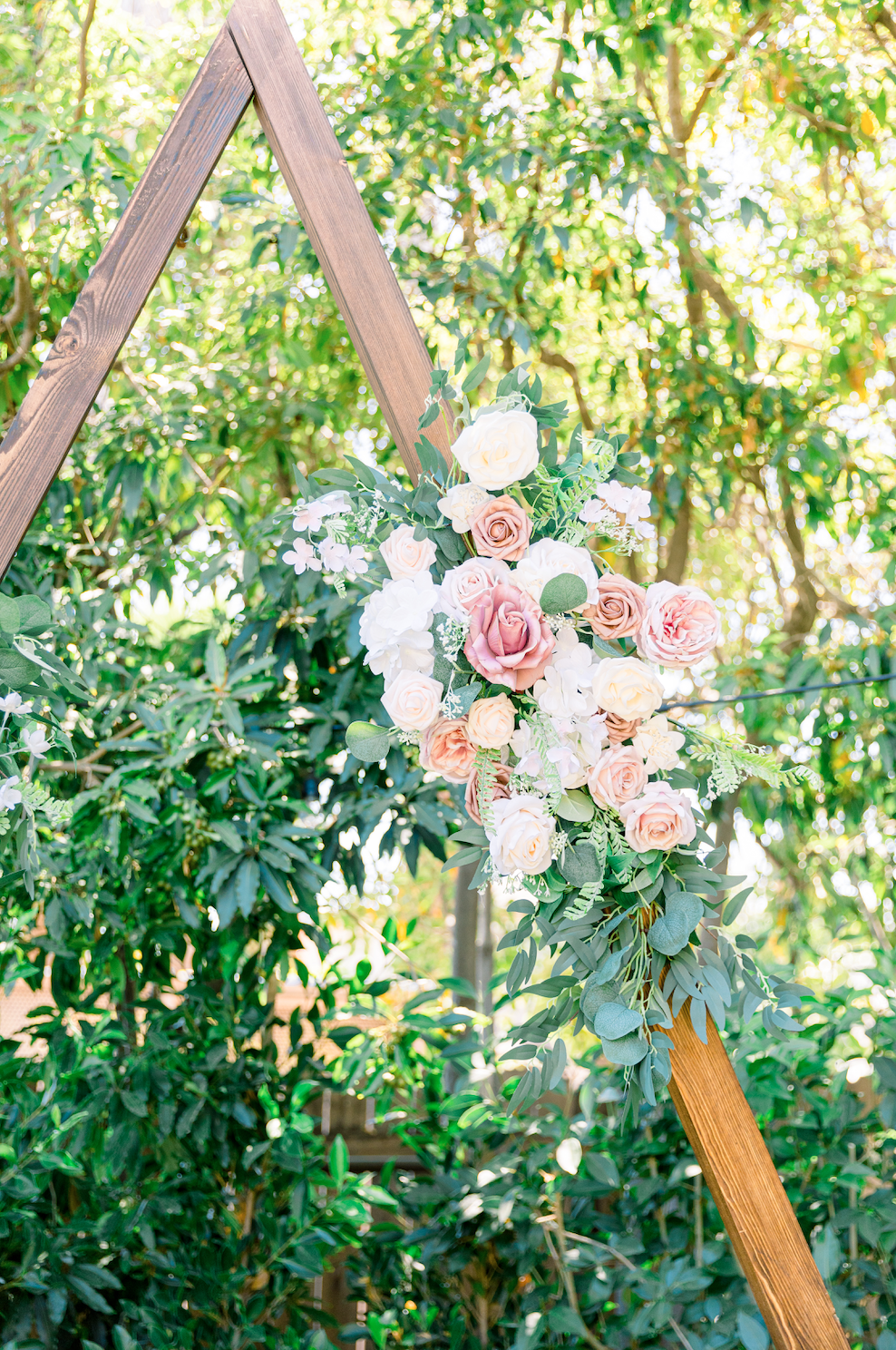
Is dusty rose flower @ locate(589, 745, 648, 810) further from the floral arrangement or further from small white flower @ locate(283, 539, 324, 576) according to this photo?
small white flower @ locate(283, 539, 324, 576)

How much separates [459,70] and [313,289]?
534 millimetres

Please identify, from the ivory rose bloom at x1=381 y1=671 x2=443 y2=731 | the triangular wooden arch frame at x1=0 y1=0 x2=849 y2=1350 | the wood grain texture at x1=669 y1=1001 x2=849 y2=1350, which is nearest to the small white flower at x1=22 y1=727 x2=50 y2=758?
the triangular wooden arch frame at x1=0 y1=0 x2=849 y2=1350

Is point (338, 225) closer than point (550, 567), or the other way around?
point (550, 567)

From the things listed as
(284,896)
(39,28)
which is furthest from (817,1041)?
(39,28)

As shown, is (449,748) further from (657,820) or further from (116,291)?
(116,291)

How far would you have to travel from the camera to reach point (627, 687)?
921 mm

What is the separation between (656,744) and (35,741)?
577 mm

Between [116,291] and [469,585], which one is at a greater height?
[116,291]

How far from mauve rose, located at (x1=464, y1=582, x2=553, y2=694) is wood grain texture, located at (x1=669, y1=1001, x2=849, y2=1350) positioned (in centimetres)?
38

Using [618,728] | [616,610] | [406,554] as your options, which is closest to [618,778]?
[618,728]

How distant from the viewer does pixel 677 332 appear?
2.38 m

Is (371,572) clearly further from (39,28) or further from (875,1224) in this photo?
(39,28)

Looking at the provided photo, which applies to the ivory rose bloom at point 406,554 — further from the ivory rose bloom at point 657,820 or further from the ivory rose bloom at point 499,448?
the ivory rose bloom at point 657,820

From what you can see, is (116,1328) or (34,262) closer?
(116,1328)
